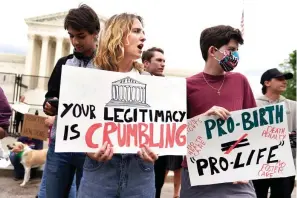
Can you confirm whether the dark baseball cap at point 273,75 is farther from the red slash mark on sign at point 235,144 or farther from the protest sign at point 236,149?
the red slash mark on sign at point 235,144

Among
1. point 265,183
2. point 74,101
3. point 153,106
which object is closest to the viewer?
point 74,101

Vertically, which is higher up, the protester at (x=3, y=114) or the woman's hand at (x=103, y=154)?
the protester at (x=3, y=114)

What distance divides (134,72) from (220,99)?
0.64 meters

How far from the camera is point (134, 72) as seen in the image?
85.6 inches

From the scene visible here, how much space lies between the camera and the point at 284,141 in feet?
8.10

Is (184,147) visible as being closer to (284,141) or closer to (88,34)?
(284,141)

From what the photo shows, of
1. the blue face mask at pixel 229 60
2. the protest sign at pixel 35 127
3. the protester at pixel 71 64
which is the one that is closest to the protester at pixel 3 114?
the protester at pixel 71 64

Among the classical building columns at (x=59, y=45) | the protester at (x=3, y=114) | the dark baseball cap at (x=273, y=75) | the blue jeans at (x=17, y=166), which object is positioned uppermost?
the classical building columns at (x=59, y=45)

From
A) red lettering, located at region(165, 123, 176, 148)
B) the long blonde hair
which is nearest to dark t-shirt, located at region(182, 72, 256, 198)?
red lettering, located at region(165, 123, 176, 148)

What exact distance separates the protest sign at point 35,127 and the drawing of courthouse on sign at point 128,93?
3996 mm

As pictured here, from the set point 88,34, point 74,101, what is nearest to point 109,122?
point 74,101

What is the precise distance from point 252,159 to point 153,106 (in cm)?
78

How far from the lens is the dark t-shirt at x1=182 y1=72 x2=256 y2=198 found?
7.82ft

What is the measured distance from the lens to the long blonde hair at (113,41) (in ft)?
6.90
